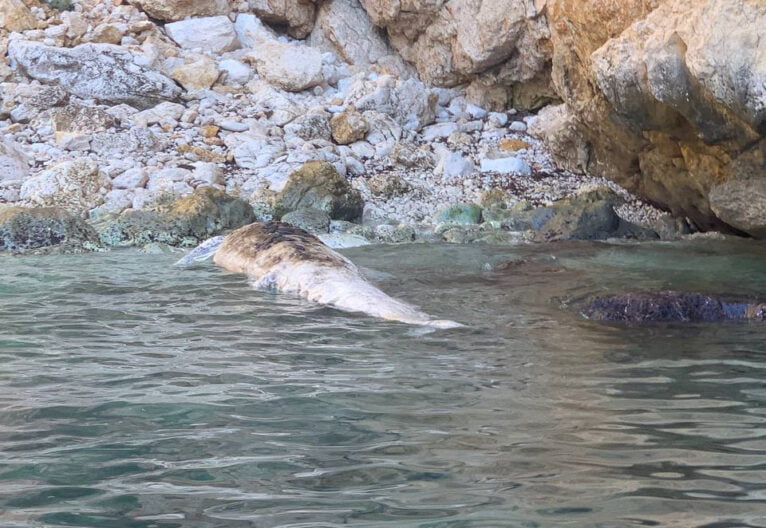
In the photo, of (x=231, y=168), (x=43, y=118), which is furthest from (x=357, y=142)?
(x=43, y=118)

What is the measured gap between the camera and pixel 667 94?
22.1 feet

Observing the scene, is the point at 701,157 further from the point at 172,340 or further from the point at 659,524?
the point at 659,524

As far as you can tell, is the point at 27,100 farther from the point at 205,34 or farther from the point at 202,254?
the point at 202,254

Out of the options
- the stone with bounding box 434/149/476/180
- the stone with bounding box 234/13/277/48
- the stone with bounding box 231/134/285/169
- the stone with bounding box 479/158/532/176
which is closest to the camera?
the stone with bounding box 231/134/285/169

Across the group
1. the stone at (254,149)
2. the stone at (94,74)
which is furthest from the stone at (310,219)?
the stone at (94,74)

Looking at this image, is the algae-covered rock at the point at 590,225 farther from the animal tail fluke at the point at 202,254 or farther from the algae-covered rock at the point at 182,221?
the animal tail fluke at the point at 202,254

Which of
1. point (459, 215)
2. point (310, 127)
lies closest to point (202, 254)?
point (459, 215)

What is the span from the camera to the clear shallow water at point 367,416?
7.21 feet

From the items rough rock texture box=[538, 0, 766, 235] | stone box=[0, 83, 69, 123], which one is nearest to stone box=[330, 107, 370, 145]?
rough rock texture box=[538, 0, 766, 235]

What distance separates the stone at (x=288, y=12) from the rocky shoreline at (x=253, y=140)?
3 cm

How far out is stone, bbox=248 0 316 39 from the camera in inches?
723

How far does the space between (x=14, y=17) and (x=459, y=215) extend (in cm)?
1039

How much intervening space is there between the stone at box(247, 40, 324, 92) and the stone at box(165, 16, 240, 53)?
87 cm

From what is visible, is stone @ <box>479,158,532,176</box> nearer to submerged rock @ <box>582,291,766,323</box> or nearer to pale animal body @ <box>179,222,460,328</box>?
pale animal body @ <box>179,222,460,328</box>
